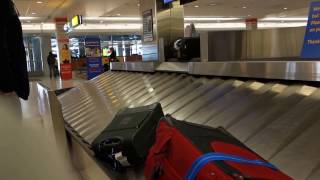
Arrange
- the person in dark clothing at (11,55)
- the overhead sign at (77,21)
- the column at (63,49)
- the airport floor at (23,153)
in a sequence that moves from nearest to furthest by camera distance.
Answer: the person in dark clothing at (11,55) → the airport floor at (23,153) → the overhead sign at (77,21) → the column at (63,49)

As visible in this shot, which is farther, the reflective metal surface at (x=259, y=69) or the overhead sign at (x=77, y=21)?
the overhead sign at (x=77, y=21)

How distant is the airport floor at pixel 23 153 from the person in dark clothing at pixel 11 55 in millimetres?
153

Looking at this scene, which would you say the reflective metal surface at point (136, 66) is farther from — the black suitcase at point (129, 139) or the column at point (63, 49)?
the column at point (63, 49)

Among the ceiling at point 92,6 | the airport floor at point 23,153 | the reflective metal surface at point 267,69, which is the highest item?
the ceiling at point 92,6

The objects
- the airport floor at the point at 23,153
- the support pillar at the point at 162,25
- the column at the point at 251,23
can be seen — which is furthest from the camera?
the column at the point at 251,23

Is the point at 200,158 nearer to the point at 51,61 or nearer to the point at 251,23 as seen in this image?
the point at 51,61

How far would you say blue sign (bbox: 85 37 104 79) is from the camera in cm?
1689

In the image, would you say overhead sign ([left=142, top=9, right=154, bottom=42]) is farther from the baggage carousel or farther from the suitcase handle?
the suitcase handle

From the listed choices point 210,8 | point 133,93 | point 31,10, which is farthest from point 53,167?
point 210,8

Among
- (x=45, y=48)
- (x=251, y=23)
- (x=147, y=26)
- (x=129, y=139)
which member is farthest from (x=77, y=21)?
(x=129, y=139)

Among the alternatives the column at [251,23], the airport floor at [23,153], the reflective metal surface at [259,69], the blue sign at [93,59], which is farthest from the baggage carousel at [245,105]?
the column at [251,23]

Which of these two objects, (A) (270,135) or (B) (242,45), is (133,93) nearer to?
(B) (242,45)

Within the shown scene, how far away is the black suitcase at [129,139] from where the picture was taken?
2.22 meters

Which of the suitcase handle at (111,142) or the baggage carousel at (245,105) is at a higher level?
the baggage carousel at (245,105)
